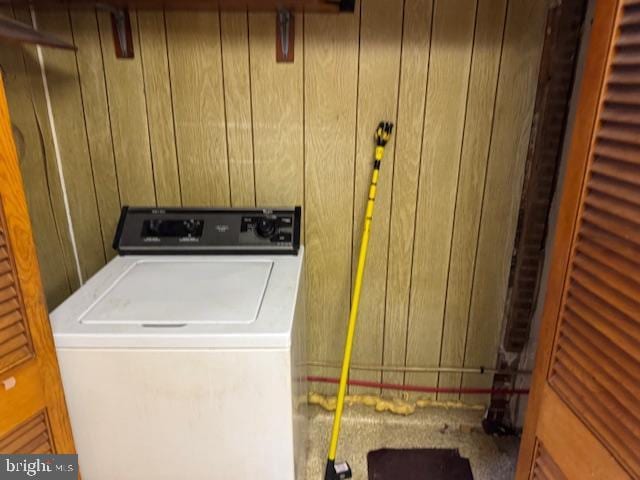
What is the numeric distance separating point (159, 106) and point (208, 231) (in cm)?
52

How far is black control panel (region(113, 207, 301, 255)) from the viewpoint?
1.56 meters

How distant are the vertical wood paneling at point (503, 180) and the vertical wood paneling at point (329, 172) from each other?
533 millimetres

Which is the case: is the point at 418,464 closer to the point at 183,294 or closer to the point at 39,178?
the point at 183,294

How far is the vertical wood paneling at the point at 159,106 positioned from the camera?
5.23ft

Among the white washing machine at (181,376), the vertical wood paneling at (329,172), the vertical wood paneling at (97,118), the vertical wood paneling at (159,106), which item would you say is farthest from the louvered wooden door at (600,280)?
the vertical wood paneling at (97,118)

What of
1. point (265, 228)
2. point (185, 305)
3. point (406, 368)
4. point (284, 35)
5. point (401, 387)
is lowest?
point (401, 387)

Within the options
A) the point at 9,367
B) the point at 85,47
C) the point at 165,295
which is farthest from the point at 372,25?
the point at 9,367

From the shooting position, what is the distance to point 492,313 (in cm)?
189

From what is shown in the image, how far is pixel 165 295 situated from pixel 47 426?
42cm

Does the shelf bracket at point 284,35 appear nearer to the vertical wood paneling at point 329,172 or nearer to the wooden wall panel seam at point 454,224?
the vertical wood paneling at point 329,172

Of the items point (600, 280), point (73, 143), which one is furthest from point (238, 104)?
point (600, 280)

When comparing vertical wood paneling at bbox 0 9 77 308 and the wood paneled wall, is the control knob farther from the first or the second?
vertical wood paneling at bbox 0 9 77 308

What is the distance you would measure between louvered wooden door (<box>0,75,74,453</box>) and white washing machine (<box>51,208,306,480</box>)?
0.16 feet

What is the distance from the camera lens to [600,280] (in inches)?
35.6
